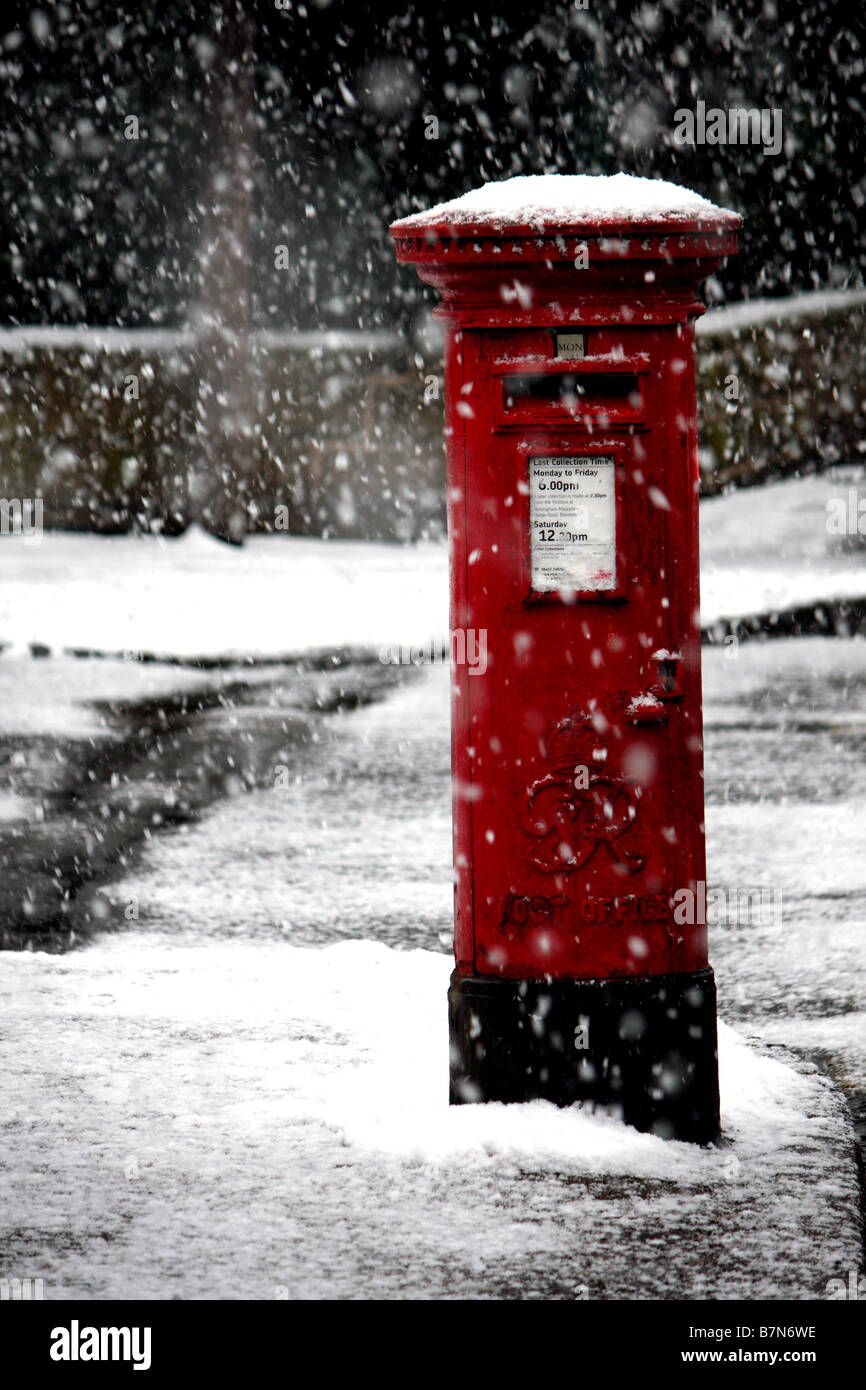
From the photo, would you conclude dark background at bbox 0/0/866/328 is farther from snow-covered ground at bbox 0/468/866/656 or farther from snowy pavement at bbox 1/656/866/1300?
snowy pavement at bbox 1/656/866/1300

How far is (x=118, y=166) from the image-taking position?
57.8 feet

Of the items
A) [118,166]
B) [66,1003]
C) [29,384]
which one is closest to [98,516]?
[29,384]

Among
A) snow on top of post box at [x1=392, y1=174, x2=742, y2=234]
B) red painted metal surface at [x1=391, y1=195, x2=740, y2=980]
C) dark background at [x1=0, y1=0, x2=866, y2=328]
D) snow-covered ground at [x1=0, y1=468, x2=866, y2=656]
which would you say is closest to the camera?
snow on top of post box at [x1=392, y1=174, x2=742, y2=234]

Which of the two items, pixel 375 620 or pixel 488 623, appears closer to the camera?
pixel 488 623

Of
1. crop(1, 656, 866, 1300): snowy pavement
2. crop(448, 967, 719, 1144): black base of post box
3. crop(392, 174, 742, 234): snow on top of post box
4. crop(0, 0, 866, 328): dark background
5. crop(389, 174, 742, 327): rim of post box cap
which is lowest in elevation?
crop(1, 656, 866, 1300): snowy pavement

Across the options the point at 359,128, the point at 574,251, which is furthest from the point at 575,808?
the point at 359,128

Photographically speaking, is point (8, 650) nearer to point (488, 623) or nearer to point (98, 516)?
point (98, 516)

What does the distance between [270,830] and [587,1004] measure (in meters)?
3.37

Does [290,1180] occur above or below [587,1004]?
below

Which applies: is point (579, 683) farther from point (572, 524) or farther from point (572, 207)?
point (572, 207)

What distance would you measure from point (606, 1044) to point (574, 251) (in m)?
1.68

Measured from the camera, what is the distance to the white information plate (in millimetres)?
3559

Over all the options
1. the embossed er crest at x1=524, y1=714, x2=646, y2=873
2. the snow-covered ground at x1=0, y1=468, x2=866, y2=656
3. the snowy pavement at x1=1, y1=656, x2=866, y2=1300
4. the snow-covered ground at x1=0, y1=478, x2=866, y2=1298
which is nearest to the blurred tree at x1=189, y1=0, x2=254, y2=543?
the snow-covered ground at x1=0, y1=468, x2=866, y2=656

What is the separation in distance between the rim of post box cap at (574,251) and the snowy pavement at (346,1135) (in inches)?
68.2
